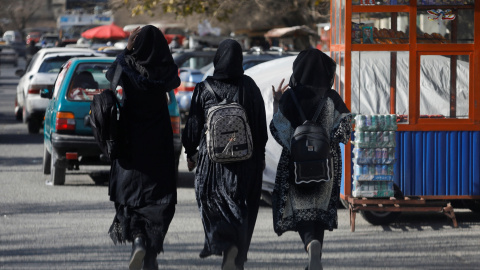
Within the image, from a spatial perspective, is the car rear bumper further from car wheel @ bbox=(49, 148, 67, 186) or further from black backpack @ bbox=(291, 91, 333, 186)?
black backpack @ bbox=(291, 91, 333, 186)

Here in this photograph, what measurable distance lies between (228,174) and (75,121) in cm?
542

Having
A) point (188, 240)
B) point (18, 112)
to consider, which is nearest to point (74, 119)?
point (188, 240)

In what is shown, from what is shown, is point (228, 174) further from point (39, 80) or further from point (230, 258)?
point (39, 80)

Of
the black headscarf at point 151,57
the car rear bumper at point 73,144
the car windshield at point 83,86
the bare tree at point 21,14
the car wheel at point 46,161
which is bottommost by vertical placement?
the car wheel at point 46,161

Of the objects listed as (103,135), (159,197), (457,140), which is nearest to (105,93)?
(103,135)

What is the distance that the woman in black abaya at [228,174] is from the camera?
6.78 metres

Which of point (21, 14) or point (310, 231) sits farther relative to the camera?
point (21, 14)

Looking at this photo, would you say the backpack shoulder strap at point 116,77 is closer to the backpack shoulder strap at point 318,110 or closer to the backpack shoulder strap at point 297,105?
the backpack shoulder strap at point 297,105

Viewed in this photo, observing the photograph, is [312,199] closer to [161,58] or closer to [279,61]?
[161,58]

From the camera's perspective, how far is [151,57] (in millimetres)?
6840

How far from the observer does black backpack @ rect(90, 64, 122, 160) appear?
6766 mm

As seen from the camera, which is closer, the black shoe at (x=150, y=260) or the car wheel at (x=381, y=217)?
the black shoe at (x=150, y=260)

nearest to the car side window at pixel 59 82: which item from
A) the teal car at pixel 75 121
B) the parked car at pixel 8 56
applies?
the teal car at pixel 75 121

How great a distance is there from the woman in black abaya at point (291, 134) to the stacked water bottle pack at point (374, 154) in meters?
2.03
